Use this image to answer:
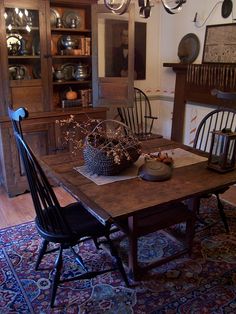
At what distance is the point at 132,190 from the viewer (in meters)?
1.70

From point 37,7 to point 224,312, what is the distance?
2.93 m

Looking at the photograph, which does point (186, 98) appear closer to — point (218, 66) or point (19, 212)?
point (218, 66)

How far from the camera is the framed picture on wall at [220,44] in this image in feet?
11.2

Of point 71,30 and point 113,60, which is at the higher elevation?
→ point 71,30

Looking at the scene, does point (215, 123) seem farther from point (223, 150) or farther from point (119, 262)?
point (119, 262)

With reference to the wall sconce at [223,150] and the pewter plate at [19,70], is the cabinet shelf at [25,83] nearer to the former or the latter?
the pewter plate at [19,70]

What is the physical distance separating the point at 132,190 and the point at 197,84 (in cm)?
255

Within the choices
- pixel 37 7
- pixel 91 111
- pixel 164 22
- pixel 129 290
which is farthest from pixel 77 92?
pixel 129 290

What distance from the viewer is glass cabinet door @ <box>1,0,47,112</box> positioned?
9.62 feet

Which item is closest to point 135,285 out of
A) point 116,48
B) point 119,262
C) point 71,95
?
point 119,262

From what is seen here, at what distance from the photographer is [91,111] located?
11.1 feet

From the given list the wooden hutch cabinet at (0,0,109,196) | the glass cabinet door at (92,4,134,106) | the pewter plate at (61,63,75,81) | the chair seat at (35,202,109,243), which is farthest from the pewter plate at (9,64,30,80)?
the chair seat at (35,202,109,243)

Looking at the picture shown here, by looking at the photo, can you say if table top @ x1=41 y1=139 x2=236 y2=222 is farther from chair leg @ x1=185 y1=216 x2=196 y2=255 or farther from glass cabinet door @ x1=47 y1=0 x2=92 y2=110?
glass cabinet door @ x1=47 y1=0 x2=92 y2=110

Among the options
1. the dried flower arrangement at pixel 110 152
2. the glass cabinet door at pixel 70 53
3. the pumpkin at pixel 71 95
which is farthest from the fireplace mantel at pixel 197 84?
the dried flower arrangement at pixel 110 152
